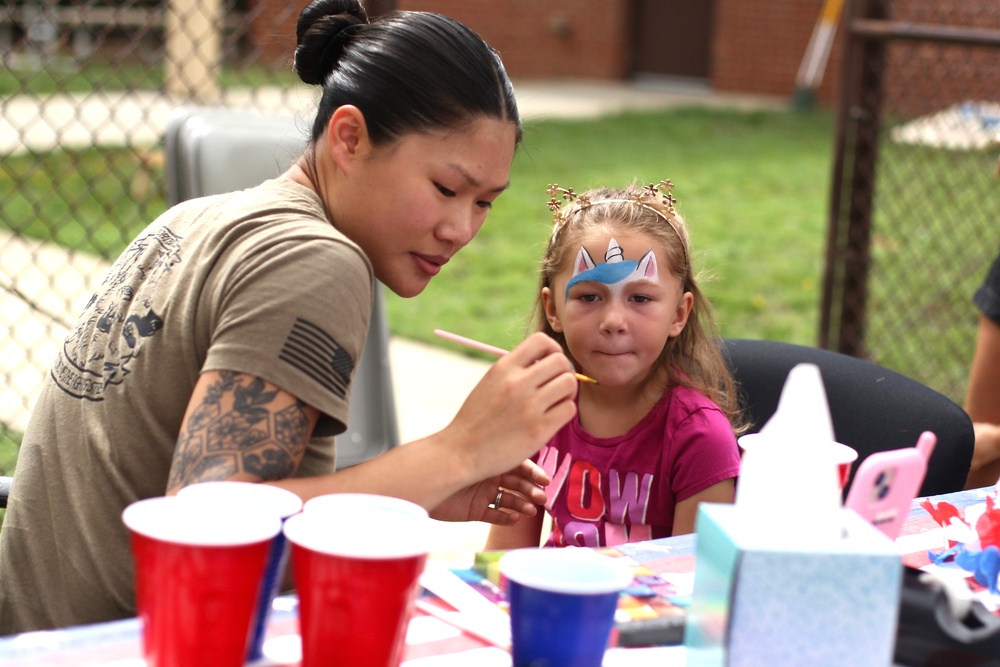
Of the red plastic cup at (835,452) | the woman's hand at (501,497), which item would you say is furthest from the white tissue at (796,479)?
the woman's hand at (501,497)

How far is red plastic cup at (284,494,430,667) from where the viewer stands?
1023mm

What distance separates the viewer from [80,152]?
7879mm

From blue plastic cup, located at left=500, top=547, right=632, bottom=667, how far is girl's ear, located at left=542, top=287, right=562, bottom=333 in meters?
1.02

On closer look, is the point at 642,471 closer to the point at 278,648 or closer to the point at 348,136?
the point at 348,136

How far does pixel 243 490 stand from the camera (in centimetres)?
113

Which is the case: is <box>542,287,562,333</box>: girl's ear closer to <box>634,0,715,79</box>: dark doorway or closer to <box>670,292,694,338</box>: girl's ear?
<box>670,292,694,338</box>: girl's ear

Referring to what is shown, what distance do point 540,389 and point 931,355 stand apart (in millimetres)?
4535

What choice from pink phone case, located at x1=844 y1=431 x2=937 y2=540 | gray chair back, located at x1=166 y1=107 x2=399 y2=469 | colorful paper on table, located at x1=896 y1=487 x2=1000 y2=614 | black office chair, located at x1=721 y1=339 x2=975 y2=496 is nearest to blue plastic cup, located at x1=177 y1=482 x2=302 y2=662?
pink phone case, located at x1=844 y1=431 x2=937 y2=540

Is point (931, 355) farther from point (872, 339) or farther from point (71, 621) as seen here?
point (71, 621)

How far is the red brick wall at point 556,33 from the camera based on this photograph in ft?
46.9

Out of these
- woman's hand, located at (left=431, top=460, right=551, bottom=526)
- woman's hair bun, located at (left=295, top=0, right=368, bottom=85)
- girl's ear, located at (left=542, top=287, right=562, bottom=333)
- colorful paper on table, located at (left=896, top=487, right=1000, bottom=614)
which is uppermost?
woman's hair bun, located at (left=295, top=0, right=368, bottom=85)

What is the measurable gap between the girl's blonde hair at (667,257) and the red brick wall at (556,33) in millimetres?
12416

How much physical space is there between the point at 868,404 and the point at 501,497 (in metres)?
0.78

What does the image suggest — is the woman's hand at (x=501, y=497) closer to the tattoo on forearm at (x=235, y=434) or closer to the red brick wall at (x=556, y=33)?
the tattoo on forearm at (x=235, y=434)
